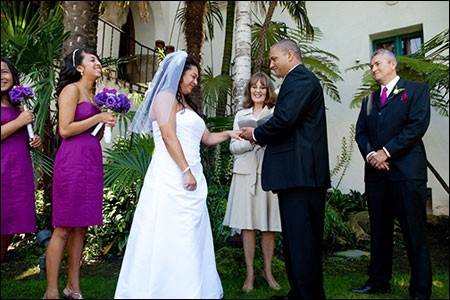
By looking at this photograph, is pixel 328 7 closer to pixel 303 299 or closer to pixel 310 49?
pixel 310 49

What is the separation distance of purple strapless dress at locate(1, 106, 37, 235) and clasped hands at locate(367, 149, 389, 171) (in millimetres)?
2731

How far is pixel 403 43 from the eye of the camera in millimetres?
9055

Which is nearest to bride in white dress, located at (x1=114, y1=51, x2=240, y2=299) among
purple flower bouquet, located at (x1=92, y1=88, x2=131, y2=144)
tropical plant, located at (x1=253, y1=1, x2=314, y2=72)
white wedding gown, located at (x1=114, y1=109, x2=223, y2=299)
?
white wedding gown, located at (x1=114, y1=109, x2=223, y2=299)

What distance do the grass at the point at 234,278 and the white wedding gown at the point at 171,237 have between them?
2.39ft

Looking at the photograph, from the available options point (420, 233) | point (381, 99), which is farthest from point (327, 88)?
point (420, 233)

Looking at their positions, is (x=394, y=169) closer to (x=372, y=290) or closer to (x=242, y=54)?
(x=372, y=290)

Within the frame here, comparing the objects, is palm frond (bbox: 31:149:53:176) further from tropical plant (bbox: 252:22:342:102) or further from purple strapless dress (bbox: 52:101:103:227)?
tropical plant (bbox: 252:22:342:102)

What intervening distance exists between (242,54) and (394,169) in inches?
127

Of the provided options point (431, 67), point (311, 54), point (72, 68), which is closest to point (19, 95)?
point (72, 68)

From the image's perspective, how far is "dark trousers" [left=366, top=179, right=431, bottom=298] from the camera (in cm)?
351

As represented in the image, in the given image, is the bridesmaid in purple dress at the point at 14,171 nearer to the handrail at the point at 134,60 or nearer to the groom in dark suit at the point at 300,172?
the groom in dark suit at the point at 300,172

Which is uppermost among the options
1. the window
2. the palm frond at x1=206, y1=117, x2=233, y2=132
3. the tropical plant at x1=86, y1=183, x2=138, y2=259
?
the window

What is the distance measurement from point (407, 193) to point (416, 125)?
54 centimetres

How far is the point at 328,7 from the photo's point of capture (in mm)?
9492
